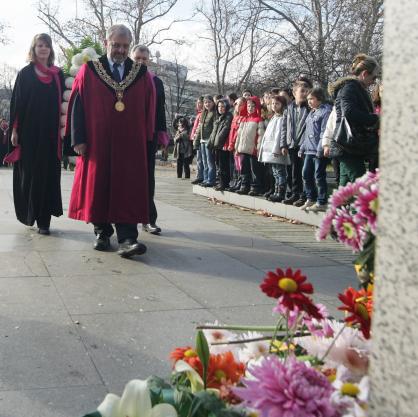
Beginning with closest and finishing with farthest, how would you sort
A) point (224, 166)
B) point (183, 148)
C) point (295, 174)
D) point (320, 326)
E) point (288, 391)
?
point (288, 391)
point (320, 326)
point (295, 174)
point (224, 166)
point (183, 148)

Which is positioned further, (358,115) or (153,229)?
(358,115)

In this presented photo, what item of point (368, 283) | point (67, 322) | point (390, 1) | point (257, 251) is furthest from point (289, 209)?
point (390, 1)

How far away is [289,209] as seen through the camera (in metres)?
10.3

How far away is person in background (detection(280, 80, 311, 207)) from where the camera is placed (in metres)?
10.0

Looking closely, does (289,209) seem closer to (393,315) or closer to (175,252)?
(175,252)

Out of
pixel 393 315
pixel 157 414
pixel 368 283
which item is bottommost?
pixel 157 414

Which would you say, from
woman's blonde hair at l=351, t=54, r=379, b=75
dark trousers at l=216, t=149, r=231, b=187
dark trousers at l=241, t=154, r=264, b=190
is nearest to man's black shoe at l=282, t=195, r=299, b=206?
dark trousers at l=241, t=154, r=264, b=190

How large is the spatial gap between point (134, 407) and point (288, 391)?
50 centimetres

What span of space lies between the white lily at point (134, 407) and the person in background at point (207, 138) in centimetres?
1213

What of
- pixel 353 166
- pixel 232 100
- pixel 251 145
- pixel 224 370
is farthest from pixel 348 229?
pixel 232 100

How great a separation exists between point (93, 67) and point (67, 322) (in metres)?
2.98

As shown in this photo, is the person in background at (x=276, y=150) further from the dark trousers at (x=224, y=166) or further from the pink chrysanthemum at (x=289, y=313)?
the pink chrysanthemum at (x=289, y=313)

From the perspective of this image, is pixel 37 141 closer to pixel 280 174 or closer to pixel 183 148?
pixel 280 174

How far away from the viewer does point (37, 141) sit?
770 cm
